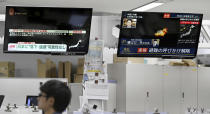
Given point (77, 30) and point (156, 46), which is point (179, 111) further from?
point (77, 30)

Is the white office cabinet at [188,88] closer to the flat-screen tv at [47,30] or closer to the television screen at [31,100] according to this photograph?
the television screen at [31,100]

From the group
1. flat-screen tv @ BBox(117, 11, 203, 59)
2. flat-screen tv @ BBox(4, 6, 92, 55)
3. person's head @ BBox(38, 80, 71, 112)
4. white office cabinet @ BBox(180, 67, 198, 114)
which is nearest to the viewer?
person's head @ BBox(38, 80, 71, 112)

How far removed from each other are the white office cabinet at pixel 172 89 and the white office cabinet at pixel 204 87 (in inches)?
23.1

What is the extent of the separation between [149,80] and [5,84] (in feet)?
11.3

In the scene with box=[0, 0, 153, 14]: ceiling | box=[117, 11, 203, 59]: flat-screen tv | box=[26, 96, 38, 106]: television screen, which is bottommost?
box=[26, 96, 38, 106]: television screen

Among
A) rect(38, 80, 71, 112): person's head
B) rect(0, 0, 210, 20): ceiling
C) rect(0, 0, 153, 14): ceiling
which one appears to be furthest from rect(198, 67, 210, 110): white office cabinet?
rect(38, 80, 71, 112): person's head

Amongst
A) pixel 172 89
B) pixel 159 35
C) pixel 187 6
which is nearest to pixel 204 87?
pixel 172 89

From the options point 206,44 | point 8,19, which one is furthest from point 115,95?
Result: point 8,19

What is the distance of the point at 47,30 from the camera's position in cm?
554

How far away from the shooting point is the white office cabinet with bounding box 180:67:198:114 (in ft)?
29.6

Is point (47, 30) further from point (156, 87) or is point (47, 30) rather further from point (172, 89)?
point (172, 89)

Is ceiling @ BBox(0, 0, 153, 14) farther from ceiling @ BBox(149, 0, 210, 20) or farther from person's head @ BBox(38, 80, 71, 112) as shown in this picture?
person's head @ BBox(38, 80, 71, 112)

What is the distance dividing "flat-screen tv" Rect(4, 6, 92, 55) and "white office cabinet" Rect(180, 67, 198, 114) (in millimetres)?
4147

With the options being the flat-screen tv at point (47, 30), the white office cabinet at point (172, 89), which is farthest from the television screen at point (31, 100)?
the white office cabinet at point (172, 89)
